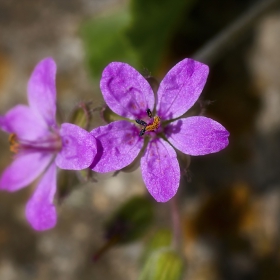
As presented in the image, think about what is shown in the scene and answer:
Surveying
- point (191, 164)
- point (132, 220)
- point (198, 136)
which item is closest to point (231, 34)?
point (191, 164)

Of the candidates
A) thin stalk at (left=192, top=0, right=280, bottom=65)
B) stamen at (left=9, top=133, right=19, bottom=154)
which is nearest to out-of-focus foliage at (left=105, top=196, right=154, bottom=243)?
stamen at (left=9, top=133, right=19, bottom=154)

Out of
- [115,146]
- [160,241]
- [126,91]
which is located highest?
[126,91]

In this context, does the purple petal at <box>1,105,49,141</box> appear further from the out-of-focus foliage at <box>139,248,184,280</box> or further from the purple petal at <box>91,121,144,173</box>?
the out-of-focus foliage at <box>139,248,184,280</box>

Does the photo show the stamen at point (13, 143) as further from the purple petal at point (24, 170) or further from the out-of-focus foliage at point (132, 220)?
the out-of-focus foliage at point (132, 220)

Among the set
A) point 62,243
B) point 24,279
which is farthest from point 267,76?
point 24,279

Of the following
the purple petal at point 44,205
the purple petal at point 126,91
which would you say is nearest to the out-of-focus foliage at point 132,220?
the purple petal at point 44,205

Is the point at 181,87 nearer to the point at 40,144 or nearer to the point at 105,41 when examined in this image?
the point at 40,144

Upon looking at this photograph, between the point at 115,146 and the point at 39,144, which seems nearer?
the point at 115,146

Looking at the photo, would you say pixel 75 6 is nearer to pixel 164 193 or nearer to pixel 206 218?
pixel 206 218
